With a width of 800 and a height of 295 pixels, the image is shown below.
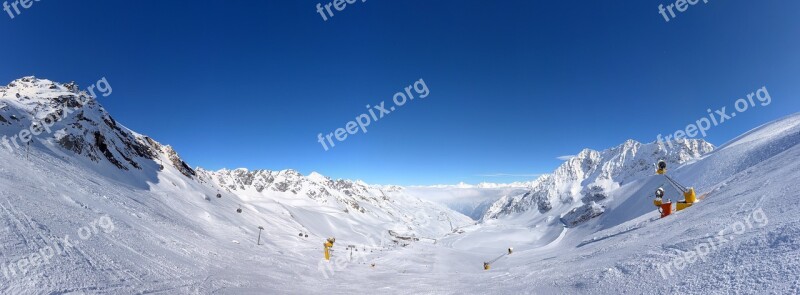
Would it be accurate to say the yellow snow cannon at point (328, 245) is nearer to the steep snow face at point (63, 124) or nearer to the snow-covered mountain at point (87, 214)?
the snow-covered mountain at point (87, 214)

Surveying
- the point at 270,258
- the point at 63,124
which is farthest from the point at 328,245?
the point at 63,124

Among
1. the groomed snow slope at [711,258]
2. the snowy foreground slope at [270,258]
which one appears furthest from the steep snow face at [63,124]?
the groomed snow slope at [711,258]

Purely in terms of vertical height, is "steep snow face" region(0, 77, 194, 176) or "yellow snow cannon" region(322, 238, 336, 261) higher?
"steep snow face" region(0, 77, 194, 176)

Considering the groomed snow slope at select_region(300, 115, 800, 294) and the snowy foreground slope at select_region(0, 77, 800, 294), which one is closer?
the groomed snow slope at select_region(300, 115, 800, 294)

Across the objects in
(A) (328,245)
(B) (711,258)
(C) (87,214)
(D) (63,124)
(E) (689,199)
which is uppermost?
(D) (63,124)

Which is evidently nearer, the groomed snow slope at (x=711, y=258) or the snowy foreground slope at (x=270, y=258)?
the groomed snow slope at (x=711, y=258)

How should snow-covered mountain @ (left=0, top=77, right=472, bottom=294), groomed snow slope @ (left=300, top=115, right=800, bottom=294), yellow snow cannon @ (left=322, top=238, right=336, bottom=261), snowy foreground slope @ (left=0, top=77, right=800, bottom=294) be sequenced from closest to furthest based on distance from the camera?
groomed snow slope @ (left=300, top=115, right=800, bottom=294) < snowy foreground slope @ (left=0, top=77, right=800, bottom=294) < snow-covered mountain @ (left=0, top=77, right=472, bottom=294) < yellow snow cannon @ (left=322, top=238, right=336, bottom=261)

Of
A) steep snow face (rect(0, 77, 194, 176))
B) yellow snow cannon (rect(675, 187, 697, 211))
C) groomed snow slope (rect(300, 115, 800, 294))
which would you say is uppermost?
steep snow face (rect(0, 77, 194, 176))

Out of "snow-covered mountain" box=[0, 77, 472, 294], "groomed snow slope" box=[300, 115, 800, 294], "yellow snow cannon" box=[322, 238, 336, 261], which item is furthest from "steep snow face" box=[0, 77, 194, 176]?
"groomed snow slope" box=[300, 115, 800, 294]

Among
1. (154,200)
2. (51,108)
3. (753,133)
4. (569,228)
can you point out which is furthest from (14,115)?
(753,133)

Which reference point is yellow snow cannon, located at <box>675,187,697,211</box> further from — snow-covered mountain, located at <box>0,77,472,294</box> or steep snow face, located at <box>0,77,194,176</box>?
steep snow face, located at <box>0,77,194,176</box>

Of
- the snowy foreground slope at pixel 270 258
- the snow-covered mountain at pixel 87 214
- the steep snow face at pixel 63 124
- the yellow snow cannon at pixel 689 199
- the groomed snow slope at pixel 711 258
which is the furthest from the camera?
the steep snow face at pixel 63 124

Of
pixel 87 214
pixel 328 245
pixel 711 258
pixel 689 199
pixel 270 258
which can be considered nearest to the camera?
pixel 711 258

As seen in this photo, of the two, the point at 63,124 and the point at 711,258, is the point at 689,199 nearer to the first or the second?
the point at 711,258
